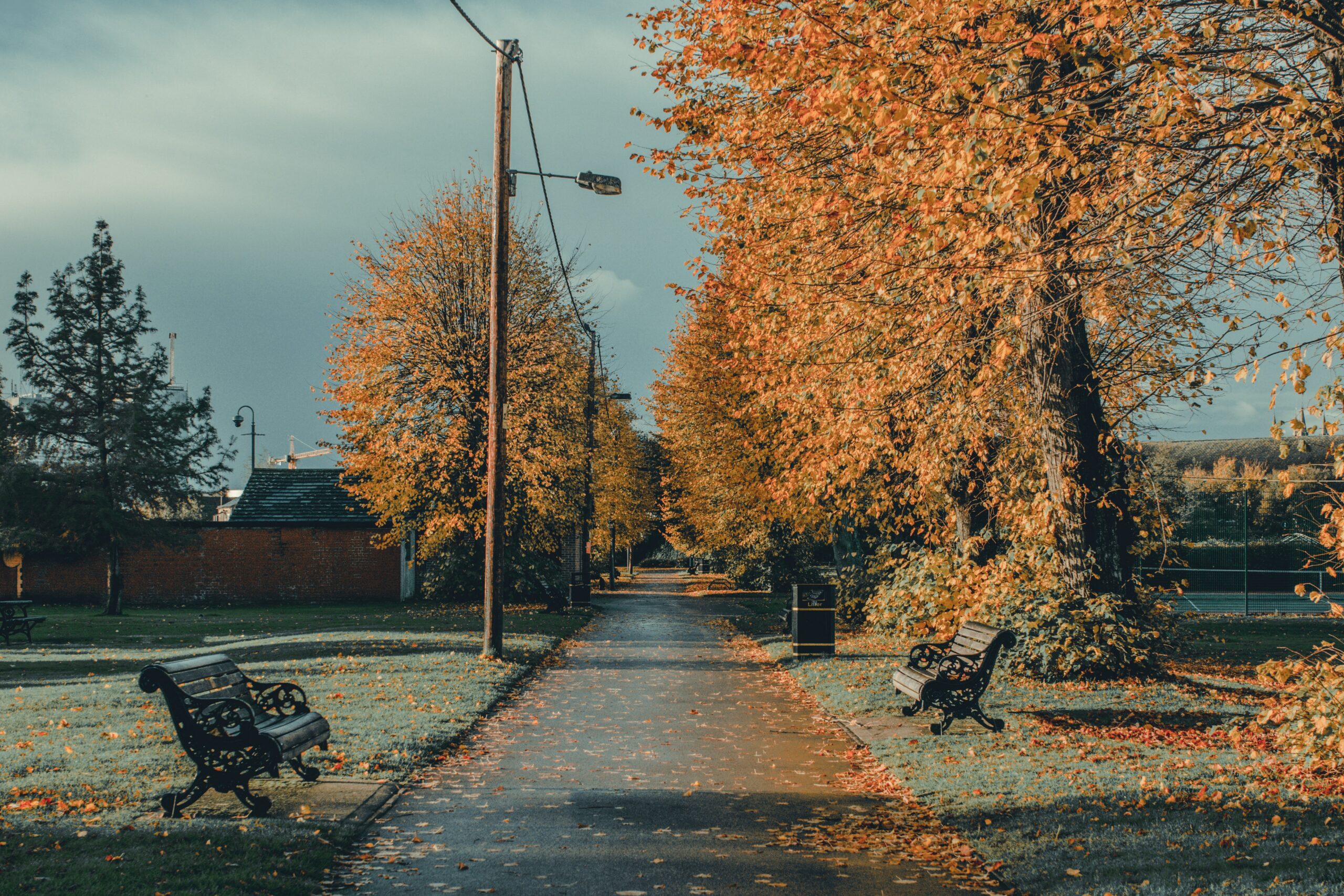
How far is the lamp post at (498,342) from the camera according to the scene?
48.8ft

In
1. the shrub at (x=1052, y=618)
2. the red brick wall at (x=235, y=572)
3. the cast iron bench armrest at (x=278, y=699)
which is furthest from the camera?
the red brick wall at (x=235, y=572)

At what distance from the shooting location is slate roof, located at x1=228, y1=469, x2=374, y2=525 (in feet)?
113

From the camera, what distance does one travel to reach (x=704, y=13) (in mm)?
12547

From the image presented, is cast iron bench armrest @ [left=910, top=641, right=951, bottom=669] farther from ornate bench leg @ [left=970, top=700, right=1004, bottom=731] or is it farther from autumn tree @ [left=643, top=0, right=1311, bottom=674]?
autumn tree @ [left=643, top=0, right=1311, bottom=674]

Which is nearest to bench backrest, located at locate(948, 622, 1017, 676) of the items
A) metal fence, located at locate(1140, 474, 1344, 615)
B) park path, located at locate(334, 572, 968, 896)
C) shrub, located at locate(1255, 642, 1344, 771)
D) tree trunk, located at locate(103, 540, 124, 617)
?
park path, located at locate(334, 572, 968, 896)

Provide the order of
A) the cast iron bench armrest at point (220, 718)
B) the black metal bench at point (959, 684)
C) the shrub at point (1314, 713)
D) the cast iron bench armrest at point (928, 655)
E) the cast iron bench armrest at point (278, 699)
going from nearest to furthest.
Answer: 1. the cast iron bench armrest at point (220, 718)
2. the shrub at point (1314, 713)
3. the cast iron bench armrest at point (278, 699)
4. the black metal bench at point (959, 684)
5. the cast iron bench armrest at point (928, 655)

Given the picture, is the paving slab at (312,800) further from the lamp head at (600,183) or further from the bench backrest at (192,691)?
the lamp head at (600,183)

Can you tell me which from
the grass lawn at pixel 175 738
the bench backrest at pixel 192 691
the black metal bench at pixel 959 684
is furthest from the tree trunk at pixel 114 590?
the black metal bench at pixel 959 684

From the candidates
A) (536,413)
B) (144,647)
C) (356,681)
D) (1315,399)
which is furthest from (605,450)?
(1315,399)

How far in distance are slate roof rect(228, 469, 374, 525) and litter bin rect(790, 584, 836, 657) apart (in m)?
22.3

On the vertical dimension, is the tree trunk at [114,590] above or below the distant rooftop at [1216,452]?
below

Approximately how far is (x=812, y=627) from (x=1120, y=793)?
9.16 metres

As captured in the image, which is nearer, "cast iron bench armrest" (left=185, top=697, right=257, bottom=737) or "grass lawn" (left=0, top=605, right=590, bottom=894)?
"grass lawn" (left=0, top=605, right=590, bottom=894)

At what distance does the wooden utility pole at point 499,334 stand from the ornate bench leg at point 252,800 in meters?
8.43
